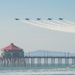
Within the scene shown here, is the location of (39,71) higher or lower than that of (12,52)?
lower

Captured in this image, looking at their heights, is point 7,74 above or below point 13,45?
below

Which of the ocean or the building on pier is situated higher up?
the building on pier

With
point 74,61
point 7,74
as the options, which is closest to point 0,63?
point 74,61

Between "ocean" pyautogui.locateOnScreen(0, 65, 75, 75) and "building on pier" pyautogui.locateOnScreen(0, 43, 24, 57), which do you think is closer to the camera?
"ocean" pyautogui.locateOnScreen(0, 65, 75, 75)

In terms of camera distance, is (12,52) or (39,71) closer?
(39,71)

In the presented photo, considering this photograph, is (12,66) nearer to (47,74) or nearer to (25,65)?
(25,65)

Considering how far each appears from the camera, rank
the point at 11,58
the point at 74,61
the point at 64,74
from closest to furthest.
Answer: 1. the point at 64,74
2. the point at 11,58
3. the point at 74,61

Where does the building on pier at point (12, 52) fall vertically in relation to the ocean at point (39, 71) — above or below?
above

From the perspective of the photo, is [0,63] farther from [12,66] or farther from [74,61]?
[74,61]

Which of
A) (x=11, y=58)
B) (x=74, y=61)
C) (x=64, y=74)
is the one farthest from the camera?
(x=74, y=61)

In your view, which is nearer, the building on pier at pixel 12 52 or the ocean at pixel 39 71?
the ocean at pixel 39 71

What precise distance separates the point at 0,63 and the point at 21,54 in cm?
889

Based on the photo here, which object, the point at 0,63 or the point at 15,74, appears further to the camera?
the point at 0,63

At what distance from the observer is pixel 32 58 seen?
15612cm
